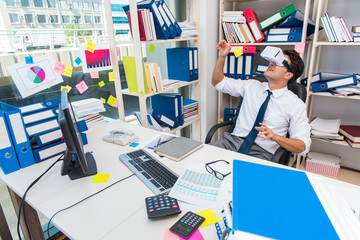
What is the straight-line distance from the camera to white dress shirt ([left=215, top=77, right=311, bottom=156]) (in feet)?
5.61

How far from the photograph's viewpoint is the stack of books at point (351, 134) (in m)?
2.14

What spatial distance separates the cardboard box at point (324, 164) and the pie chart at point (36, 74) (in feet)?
8.86

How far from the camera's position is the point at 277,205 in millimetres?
617

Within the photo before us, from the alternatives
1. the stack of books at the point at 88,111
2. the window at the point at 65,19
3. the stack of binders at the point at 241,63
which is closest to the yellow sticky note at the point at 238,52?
the stack of binders at the point at 241,63

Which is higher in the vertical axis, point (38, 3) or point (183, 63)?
point (38, 3)

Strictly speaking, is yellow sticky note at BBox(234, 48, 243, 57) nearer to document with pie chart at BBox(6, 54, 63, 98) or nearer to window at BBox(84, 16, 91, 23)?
window at BBox(84, 16, 91, 23)

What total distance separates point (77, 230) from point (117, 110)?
4.96 feet

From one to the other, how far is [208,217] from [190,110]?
68.6 inches

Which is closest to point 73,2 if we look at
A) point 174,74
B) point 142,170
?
point 174,74

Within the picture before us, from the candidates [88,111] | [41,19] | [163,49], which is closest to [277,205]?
[88,111]

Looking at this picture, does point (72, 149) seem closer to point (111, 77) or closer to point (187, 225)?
point (187, 225)

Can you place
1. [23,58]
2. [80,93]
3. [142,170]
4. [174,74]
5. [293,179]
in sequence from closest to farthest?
[293,179] → [142,170] → [23,58] → [80,93] → [174,74]

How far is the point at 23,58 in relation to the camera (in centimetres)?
162

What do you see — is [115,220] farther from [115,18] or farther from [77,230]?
[115,18]
